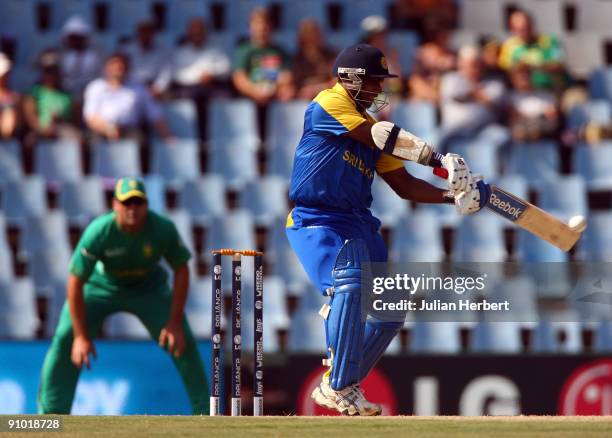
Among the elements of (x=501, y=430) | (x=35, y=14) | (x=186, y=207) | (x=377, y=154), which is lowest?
(x=501, y=430)

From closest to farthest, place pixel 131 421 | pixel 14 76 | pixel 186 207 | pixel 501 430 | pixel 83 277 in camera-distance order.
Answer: pixel 501 430, pixel 131 421, pixel 83 277, pixel 186 207, pixel 14 76

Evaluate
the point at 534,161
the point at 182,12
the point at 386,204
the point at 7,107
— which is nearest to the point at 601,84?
the point at 534,161

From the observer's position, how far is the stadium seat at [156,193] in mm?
11383

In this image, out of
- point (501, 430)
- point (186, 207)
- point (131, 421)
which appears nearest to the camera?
point (501, 430)

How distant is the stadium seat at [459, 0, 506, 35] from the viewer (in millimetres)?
13148

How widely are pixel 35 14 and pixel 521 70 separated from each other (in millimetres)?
4670

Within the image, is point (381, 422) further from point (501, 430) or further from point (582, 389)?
point (582, 389)

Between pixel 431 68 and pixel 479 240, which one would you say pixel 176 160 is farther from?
pixel 479 240

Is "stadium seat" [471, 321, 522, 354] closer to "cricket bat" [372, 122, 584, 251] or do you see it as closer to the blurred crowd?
the blurred crowd

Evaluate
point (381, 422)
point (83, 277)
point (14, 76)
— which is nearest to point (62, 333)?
point (83, 277)

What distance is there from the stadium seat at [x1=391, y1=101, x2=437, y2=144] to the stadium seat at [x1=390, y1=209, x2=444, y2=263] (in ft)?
2.90

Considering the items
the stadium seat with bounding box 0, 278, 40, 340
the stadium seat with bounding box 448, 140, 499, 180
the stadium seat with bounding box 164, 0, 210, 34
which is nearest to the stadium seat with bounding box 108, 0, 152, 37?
the stadium seat with bounding box 164, 0, 210, 34

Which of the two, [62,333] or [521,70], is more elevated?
[521,70]

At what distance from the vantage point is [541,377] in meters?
9.64
